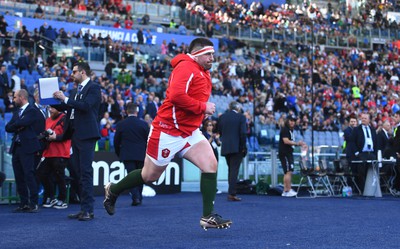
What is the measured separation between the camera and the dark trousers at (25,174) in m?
10.9

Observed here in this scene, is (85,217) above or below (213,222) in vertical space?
below

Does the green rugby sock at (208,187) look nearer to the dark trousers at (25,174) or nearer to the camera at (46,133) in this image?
the dark trousers at (25,174)

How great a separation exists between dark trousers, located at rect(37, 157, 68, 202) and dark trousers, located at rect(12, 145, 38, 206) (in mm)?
1180

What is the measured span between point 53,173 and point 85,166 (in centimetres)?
335

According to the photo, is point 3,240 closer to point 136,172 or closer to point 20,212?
point 136,172

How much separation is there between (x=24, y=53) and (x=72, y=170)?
457 inches

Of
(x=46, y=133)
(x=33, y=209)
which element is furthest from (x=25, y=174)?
(x=46, y=133)

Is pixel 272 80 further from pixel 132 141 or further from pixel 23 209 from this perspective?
pixel 23 209

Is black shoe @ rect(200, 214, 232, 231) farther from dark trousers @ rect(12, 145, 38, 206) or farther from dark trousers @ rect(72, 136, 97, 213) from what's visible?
dark trousers @ rect(12, 145, 38, 206)

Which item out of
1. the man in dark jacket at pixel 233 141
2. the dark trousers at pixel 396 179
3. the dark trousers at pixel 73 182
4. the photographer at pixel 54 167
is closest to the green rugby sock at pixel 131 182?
the photographer at pixel 54 167

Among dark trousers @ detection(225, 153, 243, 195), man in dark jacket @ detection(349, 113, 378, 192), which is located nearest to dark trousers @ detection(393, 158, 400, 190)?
man in dark jacket @ detection(349, 113, 378, 192)

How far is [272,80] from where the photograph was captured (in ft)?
109

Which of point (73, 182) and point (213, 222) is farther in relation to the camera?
point (73, 182)

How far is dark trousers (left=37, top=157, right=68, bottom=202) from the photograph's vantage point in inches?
490
